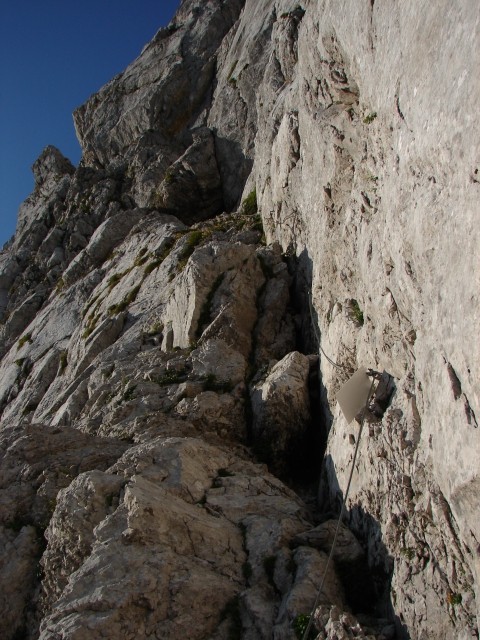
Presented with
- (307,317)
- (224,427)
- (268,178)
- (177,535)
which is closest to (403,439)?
(177,535)

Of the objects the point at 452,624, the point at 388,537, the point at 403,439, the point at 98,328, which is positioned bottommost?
the point at 452,624

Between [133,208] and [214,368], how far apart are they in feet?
100

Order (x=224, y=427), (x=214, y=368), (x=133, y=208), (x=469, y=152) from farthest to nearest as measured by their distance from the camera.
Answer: (x=133, y=208)
(x=214, y=368)
(x=224, y=427)
(x=469, y=152)

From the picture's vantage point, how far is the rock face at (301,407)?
9.30m

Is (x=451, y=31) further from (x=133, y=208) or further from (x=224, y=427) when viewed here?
(x=133, y=208)

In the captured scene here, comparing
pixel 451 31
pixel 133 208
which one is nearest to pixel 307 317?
pixel 451 31

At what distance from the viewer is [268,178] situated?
2838 cm

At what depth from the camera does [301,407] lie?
17266 mm

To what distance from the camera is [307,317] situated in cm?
2106

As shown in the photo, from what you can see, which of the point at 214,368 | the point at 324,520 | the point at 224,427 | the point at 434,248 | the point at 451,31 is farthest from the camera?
the point at 214,368

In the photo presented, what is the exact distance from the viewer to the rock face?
9.30 m

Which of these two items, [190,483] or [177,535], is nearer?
[177,535]

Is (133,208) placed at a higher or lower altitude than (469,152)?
higher

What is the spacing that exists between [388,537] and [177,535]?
13.5 ft
